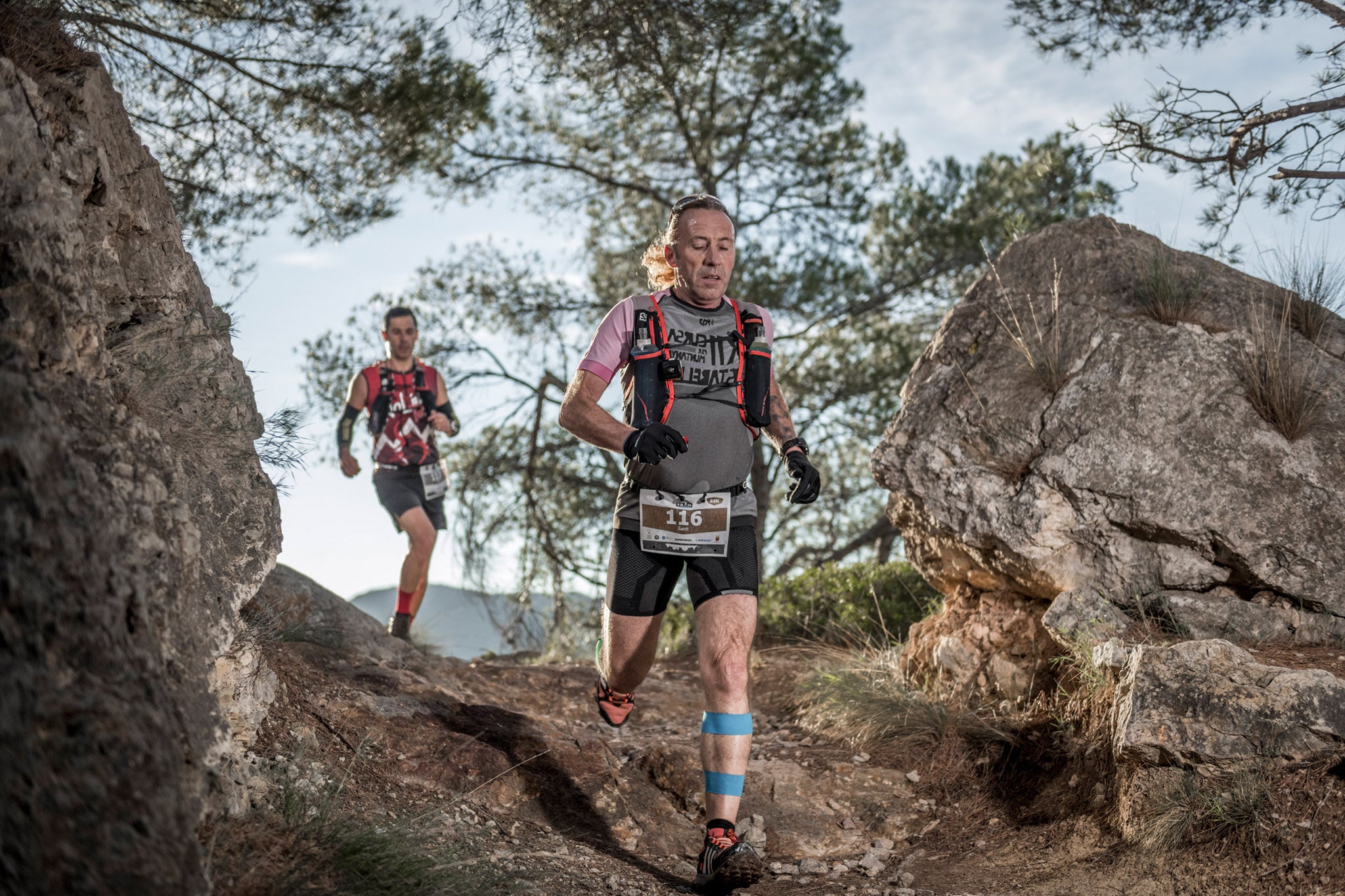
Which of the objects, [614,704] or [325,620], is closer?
[614,704]

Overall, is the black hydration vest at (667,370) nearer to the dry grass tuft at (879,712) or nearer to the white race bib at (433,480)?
the dry grass tuft at (879,712)

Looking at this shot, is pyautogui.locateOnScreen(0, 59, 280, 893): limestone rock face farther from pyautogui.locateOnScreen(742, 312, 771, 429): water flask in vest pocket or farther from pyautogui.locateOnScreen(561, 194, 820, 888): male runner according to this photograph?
pyautogui.locateOnScreen(742, 312, 771, 429): water flask in vest pocket

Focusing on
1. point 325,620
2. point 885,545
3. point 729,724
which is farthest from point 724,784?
point 885,545

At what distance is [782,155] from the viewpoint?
11.3 metres

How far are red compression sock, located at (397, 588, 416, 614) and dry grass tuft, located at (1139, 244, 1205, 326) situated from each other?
5035mm

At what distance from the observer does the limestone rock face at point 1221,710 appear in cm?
369

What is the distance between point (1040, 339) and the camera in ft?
17.5

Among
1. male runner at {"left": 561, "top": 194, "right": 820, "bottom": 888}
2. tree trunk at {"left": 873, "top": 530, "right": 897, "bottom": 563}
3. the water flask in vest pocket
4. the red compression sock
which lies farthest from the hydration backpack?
tree trunk at {"left": 873, "top": 530, "right": 897, "bottom": 563}

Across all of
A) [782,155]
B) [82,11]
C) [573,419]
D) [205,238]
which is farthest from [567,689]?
[782,155]

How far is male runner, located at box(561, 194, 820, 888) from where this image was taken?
12.1 feet

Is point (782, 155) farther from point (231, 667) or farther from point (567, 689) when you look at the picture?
point (231, 667)

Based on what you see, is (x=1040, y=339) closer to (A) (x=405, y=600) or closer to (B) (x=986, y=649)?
(B) (x=986, y=649)

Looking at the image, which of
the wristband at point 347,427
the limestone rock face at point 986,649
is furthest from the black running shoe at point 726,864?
the wristband at point 347,427

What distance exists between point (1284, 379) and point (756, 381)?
8.94ft
